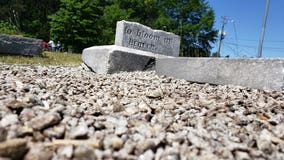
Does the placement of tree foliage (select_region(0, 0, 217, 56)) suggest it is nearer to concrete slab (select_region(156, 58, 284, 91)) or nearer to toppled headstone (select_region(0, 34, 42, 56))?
toppled headstone (select_region(0, 34, 42, 56))

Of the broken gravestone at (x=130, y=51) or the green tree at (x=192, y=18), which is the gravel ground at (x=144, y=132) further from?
the green tree at (x=192, y=18)

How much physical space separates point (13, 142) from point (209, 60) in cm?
295

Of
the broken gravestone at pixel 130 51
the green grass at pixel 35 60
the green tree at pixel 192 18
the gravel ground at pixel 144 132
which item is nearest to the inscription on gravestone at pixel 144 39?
the broken gravestone at pixel 130 51

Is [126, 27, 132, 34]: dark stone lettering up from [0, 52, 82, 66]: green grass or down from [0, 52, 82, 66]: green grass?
up

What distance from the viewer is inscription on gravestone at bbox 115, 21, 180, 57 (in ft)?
22.5

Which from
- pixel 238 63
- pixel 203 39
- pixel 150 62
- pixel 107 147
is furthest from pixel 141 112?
pixel 203 39

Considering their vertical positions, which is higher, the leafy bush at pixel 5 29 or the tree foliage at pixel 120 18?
the tree foliage at pixel 120 18

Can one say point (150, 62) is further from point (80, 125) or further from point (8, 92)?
point (80, 125)

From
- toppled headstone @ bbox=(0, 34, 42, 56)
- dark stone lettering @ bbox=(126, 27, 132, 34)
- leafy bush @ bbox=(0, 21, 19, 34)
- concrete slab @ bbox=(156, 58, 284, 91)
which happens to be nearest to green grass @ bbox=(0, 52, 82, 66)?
toppled headstone @ bbox=(0, 34, 42, 56)

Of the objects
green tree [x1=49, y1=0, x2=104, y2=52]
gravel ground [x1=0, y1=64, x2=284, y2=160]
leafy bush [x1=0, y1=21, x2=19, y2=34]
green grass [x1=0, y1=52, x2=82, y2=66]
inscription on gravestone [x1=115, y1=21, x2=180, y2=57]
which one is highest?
green tree [x1=49, y1=0, x2=104, y2=52]

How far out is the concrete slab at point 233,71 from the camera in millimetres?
2625

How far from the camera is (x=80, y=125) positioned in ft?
4.33

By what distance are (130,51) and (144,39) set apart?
7.07 feet

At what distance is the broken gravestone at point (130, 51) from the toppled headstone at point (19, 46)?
276 cm
